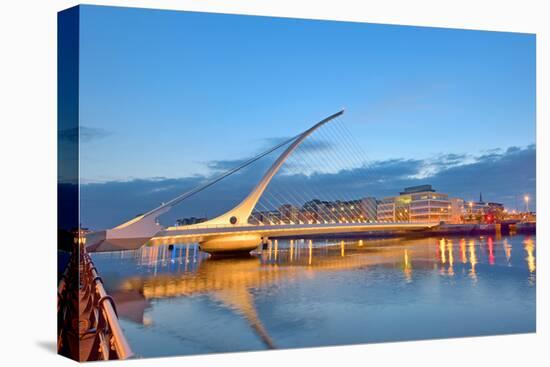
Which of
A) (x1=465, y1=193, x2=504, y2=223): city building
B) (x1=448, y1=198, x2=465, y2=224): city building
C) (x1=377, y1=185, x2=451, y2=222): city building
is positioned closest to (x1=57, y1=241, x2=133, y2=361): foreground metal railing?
(x1=377, y1=185, x2=451, y2=222): city building

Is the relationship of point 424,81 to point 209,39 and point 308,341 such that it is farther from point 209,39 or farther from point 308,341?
point 308,341

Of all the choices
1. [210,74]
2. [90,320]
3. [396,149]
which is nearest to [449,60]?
[396,149]

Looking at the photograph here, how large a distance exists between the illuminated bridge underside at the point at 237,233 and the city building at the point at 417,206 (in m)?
0.47

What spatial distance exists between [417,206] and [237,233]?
4663 millimetres

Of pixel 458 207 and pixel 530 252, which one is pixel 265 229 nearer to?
pixel 458 207

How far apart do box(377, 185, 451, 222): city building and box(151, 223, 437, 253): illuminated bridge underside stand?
1.53 ft

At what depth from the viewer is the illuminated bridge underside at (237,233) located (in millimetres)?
13835

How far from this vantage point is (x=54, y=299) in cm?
709

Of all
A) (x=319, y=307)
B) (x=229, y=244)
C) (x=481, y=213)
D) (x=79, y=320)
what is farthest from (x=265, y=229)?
(x=79, y=320)

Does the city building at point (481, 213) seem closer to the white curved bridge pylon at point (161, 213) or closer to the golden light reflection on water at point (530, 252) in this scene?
the golden light reflection on water at point (530, 252)

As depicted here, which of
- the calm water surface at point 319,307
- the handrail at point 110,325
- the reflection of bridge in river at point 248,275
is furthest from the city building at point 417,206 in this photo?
the handrail at point 110,325

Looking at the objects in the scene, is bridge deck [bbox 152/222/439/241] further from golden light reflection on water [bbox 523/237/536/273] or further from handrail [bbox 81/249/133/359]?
handrail [bbox 81/249/133/359]

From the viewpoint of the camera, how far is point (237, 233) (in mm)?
16047

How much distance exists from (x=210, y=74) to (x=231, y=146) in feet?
4.46
